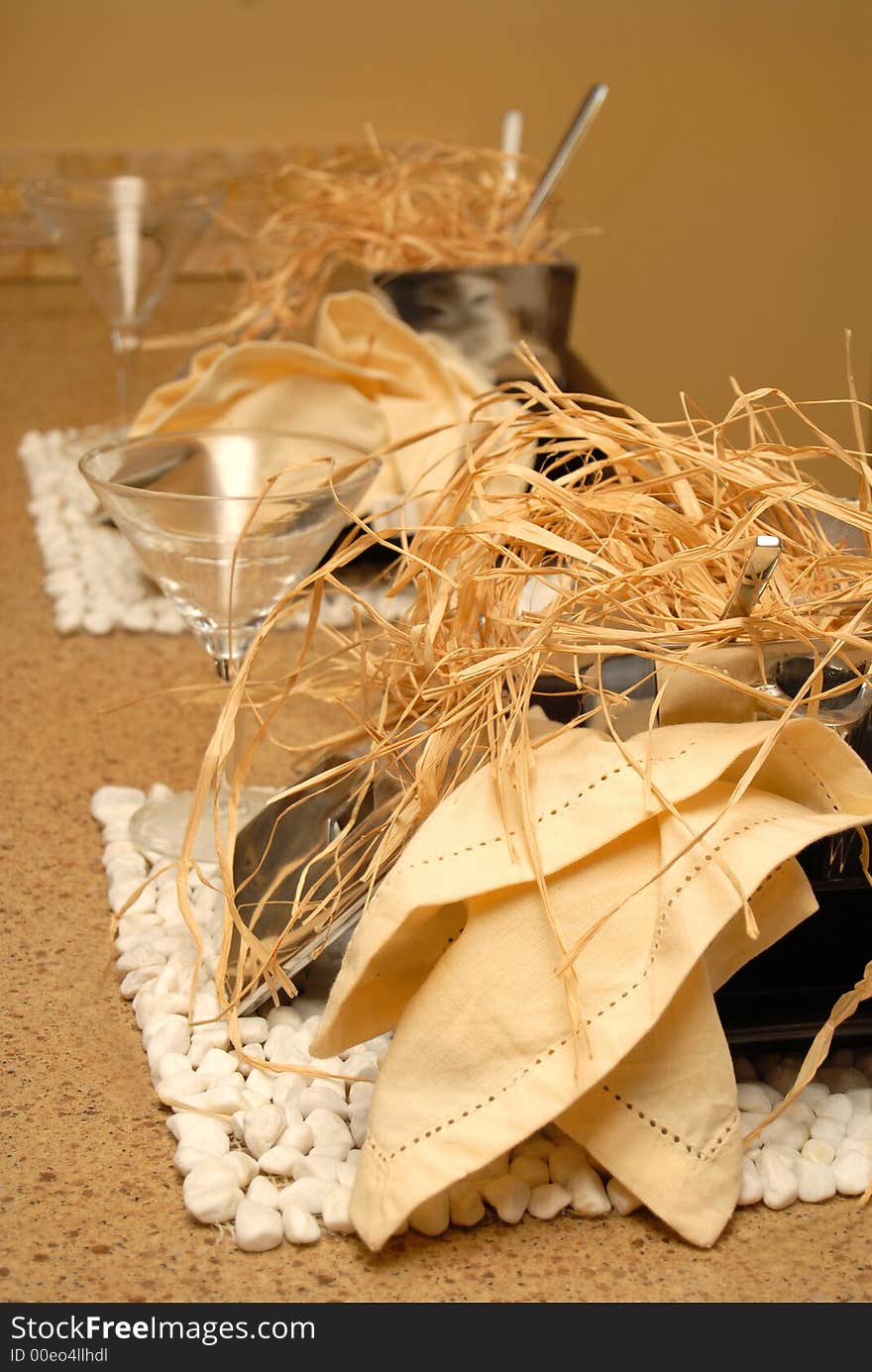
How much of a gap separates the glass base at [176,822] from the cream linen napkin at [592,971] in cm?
21

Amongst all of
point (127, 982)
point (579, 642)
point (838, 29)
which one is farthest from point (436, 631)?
point (838, 29)

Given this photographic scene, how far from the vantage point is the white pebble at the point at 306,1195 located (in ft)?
1.25

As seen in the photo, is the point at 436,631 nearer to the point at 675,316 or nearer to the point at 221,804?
the point at 221,804

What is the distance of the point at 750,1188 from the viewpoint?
387 millimetres

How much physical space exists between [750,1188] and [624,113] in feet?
7.12

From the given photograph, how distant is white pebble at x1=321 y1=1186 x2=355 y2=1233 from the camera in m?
0.37

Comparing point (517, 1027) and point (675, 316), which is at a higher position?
point (517, 1027)

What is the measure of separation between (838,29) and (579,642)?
208cm

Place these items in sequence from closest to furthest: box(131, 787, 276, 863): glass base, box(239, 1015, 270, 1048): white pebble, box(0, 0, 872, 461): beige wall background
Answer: box(239, 1015, 270, 1048): white pebble < box(131, 787, 276, 863): glass base < box(0, 0, 872, 461): beige wall background

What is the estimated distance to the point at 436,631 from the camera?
447 mm

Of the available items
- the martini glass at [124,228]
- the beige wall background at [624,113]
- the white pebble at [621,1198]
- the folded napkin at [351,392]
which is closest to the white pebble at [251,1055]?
the white pebble at [621,1198]

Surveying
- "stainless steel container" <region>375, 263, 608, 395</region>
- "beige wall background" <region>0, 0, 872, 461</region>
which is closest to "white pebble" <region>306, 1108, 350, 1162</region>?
"stainless steel container" <region>375, 263, 608, 395</region>

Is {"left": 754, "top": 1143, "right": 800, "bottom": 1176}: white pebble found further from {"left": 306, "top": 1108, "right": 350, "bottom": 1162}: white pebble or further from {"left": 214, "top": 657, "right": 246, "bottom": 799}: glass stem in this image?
{"left": 214, "top": 657, "right": 246, "bottom": 799}: glass stem

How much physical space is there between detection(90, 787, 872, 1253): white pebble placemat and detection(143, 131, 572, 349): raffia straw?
721mm
